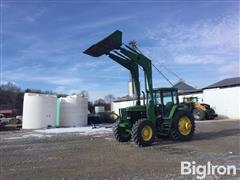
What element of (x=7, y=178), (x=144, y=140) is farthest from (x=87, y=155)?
(x=7, y=178)

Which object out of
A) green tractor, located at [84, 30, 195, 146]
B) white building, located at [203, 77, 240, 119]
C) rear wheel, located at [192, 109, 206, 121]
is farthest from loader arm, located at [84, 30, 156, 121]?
white building, located at [203, 77, 240, 119]

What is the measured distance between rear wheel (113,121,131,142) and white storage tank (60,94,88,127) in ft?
52.9

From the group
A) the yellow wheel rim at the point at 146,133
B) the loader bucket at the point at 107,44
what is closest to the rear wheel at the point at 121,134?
the yellow wheel rim at the point at 146,133

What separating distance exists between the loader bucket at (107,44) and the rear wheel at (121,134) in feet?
11.6

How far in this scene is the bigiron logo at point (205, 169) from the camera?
789 centimetres

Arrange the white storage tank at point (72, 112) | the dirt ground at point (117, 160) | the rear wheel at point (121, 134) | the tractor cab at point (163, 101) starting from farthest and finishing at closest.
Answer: the white storage tank at point (72, 112), the rear wheel at point (121, 134), the tractor cab at point (163, 101), the dirt ground at point (117, 160)

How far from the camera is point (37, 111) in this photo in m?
28.6

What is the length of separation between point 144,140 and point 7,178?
6.33 meters

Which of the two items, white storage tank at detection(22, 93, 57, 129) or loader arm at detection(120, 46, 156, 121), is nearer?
loader arm at detection(120, 46, 156, 121)

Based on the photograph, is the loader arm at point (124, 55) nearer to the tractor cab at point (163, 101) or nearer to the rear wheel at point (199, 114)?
the tractor cab at point (163, 101)

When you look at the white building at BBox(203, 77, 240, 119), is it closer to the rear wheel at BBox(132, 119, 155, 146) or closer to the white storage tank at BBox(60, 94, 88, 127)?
the white storage tank at BBox(60, 94, 88, 127)

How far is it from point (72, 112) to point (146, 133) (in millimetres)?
18248

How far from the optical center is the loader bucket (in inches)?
532

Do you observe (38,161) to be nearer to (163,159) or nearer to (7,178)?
(7,178)
